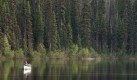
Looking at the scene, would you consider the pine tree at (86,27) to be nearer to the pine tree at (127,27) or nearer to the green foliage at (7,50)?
the pine tree at (127,27)

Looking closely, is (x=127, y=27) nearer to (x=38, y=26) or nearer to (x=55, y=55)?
(x=55, y=55)

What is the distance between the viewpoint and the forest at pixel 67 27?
396 feet

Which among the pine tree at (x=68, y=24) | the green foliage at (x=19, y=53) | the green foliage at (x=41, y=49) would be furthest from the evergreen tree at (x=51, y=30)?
the green foliage at (x=19, y=53)

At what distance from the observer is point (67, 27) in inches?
5157

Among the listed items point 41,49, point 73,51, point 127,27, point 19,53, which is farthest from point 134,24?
point 19,53

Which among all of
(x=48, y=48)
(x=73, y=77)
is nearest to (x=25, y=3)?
(x=48, y=48)

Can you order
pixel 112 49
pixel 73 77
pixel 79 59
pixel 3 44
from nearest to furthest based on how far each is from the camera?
pixel 73 77 < pixel 3 44 < pixel 79 59 < pixel 112 49

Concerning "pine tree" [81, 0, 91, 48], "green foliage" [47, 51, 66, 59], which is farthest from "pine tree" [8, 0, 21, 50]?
"pine tree" [81, 0, 91, 48]

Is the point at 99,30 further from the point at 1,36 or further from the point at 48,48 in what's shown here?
the point at 1,36

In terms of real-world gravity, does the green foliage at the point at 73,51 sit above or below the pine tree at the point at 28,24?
below

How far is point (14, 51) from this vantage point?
117 m

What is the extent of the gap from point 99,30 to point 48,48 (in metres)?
18.7

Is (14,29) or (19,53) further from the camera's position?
(14,29)

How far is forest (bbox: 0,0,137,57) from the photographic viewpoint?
120625 mm
